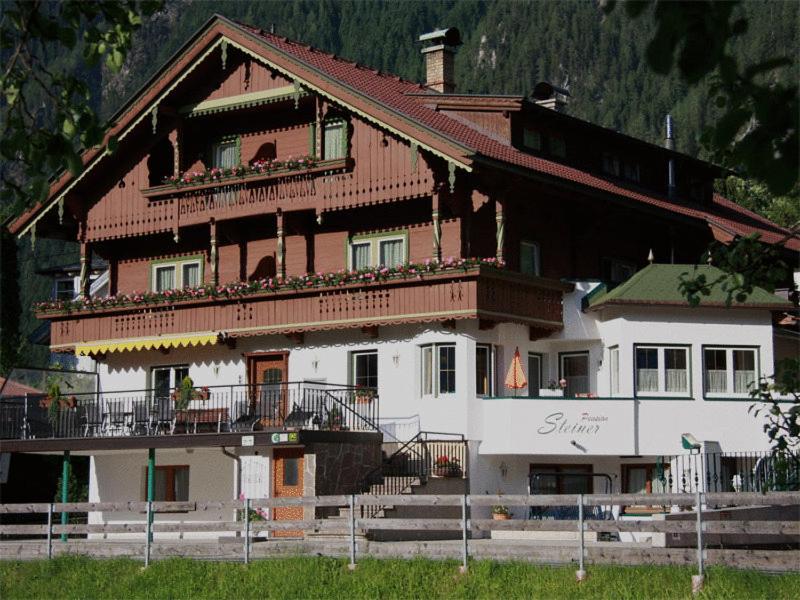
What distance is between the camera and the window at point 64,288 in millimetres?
60281

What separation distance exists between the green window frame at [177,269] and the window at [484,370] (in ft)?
29.3

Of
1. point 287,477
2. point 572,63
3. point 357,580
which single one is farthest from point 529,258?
point 572,63

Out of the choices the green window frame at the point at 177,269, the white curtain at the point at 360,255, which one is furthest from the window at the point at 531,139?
the green window frame at the point at 177,269

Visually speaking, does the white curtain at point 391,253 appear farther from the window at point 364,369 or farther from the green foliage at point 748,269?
the green foliage at point 748,269

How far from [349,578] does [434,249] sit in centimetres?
1189

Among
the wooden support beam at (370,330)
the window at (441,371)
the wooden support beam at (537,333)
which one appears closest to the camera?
the window at (441,371)

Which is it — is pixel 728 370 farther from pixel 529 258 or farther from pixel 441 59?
pixel 441 59

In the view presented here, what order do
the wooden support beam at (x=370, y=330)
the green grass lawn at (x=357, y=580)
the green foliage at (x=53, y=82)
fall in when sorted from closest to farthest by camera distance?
the green foliage at (x=53, y=82), the green grass lawn at (x=357, y=580), the wooden support beam at (x=370, y=330)

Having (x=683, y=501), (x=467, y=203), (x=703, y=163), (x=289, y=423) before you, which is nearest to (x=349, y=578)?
(x=683, y=501)

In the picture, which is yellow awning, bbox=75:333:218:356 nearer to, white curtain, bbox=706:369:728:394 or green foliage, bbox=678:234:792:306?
white curtain, bbox=706:369:728:394

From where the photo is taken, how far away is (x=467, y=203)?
33156 mm

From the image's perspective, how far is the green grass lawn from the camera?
18.7 m

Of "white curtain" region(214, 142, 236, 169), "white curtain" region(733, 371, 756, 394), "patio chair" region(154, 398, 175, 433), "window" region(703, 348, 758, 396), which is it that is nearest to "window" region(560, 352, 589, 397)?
"window" region(703, 348, 758, 396)

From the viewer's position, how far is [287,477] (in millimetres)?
32875
